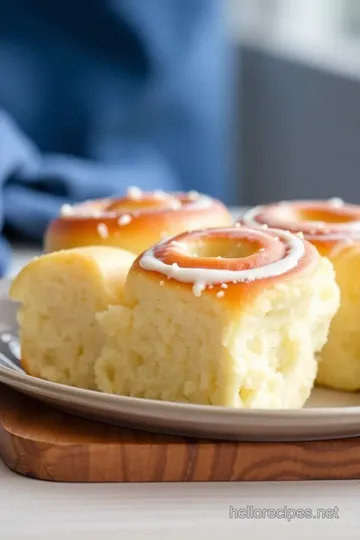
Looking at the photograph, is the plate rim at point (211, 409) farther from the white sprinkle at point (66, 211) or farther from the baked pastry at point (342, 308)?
the white sprinkle at point (66, 211)

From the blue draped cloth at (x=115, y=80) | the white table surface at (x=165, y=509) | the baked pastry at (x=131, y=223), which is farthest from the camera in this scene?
the blue draped cloth at (x=115, y=80)

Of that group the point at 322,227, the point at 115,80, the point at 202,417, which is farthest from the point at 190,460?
the point at 115,80

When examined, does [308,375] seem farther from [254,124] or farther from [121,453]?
[254,124]

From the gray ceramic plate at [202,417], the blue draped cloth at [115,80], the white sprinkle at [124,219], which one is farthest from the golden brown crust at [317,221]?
the blue draped cloth at [115,80]

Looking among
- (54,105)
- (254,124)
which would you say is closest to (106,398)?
(54,105)

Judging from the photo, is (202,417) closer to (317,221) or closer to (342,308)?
(342,308)

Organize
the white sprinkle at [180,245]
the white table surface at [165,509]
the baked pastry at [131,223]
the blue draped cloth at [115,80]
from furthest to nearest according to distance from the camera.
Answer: the blue draped cloth at [115,80] < the baked pastry at [131,223] < the white sprinkle at [180,245] < the white table surface at [165,509]
